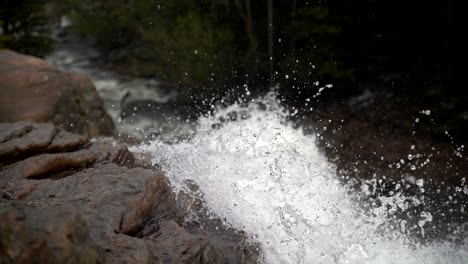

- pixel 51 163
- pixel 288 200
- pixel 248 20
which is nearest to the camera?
pixel 51 163

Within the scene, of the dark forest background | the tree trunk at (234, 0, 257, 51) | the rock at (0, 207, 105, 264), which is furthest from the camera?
the tree trunk at (234, 0, 257, 51)

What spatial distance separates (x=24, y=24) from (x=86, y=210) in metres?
8.12

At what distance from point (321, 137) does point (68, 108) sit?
4.35 metres

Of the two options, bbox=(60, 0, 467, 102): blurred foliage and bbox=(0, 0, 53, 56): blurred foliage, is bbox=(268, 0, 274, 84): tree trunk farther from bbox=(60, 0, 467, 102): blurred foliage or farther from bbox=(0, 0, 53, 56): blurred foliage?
bbox=(0, 0, 53, 56): blurred foliage

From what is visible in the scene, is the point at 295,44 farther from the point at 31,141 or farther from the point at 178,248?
the point at 178,248

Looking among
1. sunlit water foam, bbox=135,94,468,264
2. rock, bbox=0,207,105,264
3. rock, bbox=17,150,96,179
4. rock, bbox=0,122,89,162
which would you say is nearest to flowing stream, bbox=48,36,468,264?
sunlit water foam, bbox=135,94,468,264

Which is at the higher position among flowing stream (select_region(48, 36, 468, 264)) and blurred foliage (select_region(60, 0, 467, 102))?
blurred foliage (select_region(60, 0, 467, 102))

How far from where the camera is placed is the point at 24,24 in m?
9.34

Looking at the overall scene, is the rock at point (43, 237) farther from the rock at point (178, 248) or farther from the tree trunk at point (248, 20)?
the tree trunk at point (248, 20)

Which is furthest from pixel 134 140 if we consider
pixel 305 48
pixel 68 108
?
pixel 305 48

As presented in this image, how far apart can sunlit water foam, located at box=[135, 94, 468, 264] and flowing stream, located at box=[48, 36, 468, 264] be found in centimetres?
1

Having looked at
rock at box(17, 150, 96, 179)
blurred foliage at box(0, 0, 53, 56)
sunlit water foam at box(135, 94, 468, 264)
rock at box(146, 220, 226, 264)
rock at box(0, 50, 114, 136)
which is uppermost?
blurred foliage at box(0, 0, 53, 56)

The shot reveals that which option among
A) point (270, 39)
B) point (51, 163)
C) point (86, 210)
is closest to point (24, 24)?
point (270, 39)

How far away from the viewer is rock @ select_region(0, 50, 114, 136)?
238 inches
